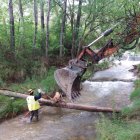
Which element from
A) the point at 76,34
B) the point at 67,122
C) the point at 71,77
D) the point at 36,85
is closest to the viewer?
the point at 71,77

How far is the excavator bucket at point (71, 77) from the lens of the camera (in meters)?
10.9

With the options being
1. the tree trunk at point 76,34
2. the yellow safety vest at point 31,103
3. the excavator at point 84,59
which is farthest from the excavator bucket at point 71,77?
the tree trunk at point 76,34

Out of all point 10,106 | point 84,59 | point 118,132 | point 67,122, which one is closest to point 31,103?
point 10,106

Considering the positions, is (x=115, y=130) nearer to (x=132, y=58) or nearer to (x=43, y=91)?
(x=43, y=91)

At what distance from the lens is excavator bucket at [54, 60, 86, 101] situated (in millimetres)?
10906

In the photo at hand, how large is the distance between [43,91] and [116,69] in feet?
38.3

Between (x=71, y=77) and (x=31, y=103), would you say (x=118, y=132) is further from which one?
(x=31, y=103)

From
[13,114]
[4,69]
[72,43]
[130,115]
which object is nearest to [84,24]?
[72,43]

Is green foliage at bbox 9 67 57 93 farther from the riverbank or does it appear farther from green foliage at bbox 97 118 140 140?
green foliage at bbox 97 118 140 140

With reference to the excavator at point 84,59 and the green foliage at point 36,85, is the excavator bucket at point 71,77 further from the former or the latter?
the green foliage at point 36,85

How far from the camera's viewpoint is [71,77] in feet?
36.1

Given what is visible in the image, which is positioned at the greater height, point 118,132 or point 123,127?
point 118,132

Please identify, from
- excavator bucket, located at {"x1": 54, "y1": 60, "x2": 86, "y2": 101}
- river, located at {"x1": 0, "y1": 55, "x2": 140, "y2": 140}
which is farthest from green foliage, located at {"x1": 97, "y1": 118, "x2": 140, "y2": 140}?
excavator bucket, located at {"x1": 54, "y1": 60, "x2": 86, "y2": 101}

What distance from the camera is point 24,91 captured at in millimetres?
15281
